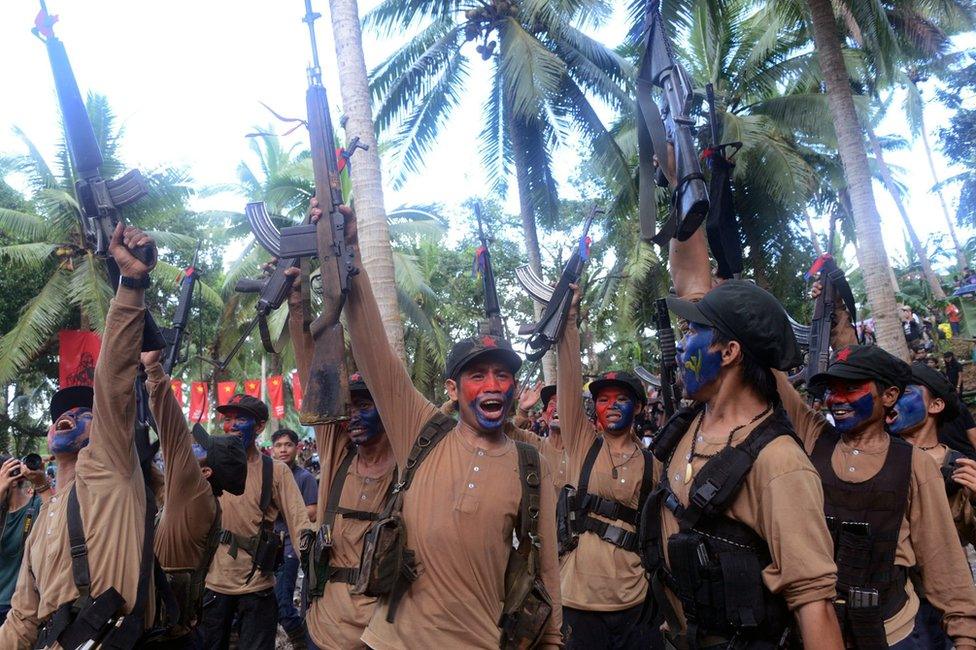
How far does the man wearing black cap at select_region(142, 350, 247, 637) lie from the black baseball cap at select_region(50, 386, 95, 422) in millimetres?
453

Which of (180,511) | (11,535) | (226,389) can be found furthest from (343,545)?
(226,389)

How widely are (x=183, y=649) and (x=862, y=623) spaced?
3.44m

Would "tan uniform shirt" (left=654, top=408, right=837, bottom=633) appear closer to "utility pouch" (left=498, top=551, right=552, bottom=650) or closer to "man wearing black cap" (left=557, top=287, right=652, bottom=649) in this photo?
"utility pouch" (left=498, top=551, right=552, bottom=650)

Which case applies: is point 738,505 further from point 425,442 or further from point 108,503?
point 108,503

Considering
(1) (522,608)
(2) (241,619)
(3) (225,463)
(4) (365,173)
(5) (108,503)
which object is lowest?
(2) (241,619)

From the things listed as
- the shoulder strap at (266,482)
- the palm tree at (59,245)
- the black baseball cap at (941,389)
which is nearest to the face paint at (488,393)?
the black baseball cap at (941,389)

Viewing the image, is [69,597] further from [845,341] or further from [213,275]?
[213,275]

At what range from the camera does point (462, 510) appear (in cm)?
346

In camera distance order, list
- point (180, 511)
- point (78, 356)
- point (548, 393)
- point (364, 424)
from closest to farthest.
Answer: point (180, 511) < point (364, 424) < point (548, 393) < point (78, 356)

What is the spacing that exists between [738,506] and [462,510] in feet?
3.98

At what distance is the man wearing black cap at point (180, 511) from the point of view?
409 cm

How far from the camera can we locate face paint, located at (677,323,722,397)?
120 inches

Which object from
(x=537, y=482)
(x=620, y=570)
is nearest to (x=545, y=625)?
(x=537, y=482)

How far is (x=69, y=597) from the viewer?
3.68 metres
